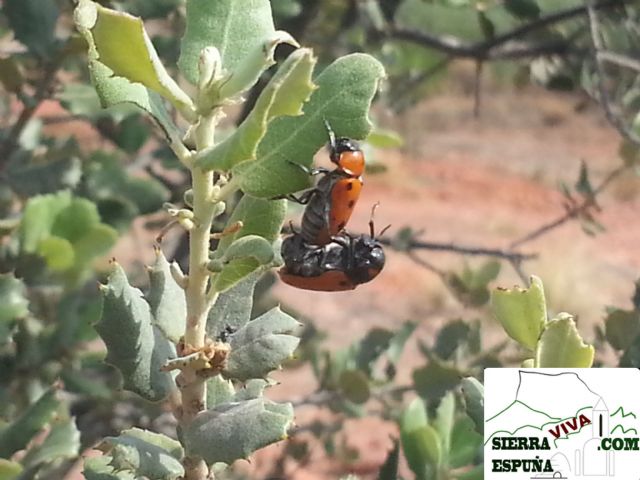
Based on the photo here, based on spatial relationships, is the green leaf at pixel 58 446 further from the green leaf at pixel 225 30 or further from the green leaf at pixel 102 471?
the green leaf at pixel 225 30

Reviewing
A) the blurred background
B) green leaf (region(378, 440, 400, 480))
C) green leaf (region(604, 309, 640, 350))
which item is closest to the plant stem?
the blurred background

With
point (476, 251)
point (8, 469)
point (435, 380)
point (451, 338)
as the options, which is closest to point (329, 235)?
point (8, 469)

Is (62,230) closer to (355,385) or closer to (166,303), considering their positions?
(355,385)

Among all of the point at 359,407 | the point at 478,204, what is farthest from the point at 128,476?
the point at 478,204

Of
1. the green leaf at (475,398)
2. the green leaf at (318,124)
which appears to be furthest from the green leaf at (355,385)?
the green leaf at (318,124)

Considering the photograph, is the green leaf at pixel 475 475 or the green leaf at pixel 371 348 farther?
the green leaf at pixel 371 348

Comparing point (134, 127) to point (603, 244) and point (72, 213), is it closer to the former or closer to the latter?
point (72, 213)
